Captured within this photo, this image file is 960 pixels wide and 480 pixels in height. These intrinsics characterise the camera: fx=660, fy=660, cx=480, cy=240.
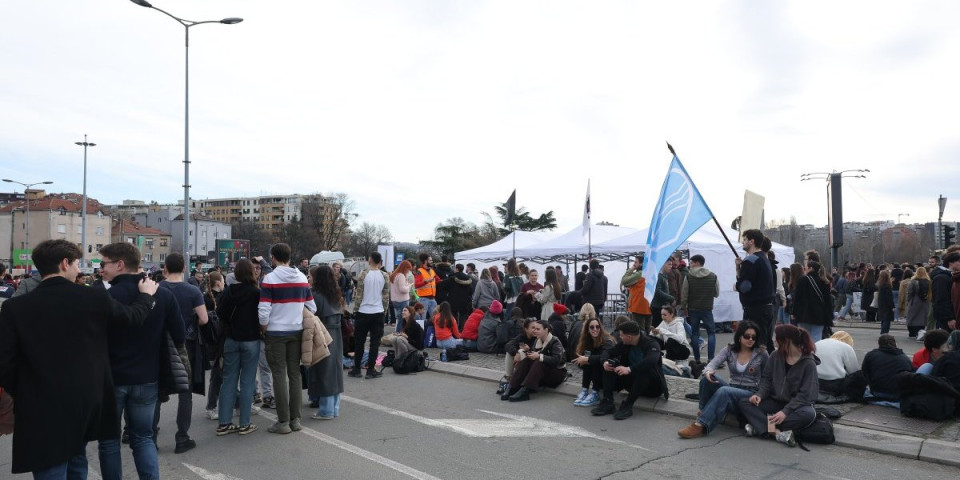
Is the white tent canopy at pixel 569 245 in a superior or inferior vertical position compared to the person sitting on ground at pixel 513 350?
superior

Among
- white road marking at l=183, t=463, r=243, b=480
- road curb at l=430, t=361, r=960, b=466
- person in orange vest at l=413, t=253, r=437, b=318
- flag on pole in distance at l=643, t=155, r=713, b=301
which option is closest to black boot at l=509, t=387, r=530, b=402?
road curb at l=430, t=361, r=960, b=466

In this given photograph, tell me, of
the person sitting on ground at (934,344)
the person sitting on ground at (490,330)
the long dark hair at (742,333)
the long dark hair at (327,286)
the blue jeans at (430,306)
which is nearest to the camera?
the long dark hair at (742,333)

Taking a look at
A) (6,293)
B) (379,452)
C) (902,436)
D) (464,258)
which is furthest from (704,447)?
(464,258)

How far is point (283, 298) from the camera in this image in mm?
6785

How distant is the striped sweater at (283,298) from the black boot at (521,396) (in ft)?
10.1

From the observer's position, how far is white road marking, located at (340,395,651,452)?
6844mm

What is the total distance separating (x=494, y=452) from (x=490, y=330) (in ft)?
21.4

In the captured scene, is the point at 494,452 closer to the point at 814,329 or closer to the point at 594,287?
the point at 814,329

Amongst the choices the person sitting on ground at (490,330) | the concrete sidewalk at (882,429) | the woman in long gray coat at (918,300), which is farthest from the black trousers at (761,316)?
the woman in long gray coat at (918,300)

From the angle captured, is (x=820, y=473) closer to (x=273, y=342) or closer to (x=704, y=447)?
(x=704, y=447)

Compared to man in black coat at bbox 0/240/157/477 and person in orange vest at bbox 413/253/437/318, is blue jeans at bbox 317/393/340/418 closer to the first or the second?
man in black coat at bbox 0/240/157/477

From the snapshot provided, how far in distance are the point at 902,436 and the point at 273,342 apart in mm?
6221

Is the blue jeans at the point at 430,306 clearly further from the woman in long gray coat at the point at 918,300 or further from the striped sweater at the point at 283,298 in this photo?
the woman in long gray coat at the point at 918,300

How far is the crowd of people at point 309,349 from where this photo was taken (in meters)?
3.77
